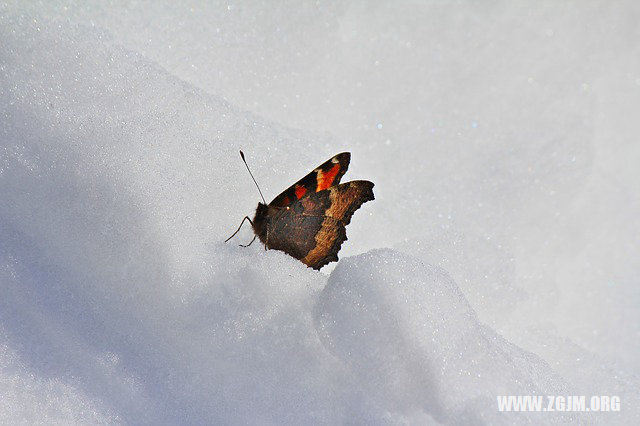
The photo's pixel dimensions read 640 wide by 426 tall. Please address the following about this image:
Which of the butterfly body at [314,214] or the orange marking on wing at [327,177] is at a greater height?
the orange marking on wing at [327,177]

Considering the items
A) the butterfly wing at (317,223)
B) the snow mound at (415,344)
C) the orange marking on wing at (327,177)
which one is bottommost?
the snow mound at (415,344)

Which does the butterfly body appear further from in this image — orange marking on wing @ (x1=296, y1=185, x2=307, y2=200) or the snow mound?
the snow mound

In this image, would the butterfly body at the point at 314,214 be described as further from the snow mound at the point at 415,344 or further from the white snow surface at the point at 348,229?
the snow mound at the point at 415,344

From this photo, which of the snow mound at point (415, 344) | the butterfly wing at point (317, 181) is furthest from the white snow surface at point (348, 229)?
the butterfly wing at point (317, 181)

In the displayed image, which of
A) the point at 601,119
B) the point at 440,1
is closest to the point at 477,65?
the point at 440,1

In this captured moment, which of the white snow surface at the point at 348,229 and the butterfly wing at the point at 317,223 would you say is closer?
the white snow surface at the point at 348,229

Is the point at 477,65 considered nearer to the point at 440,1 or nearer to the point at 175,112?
the point at 440,1

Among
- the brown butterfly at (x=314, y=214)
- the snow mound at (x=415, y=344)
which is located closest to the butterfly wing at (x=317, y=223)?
the brown butterfly at (x=314, y=214)

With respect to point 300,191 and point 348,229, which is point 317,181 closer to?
point 300,191
